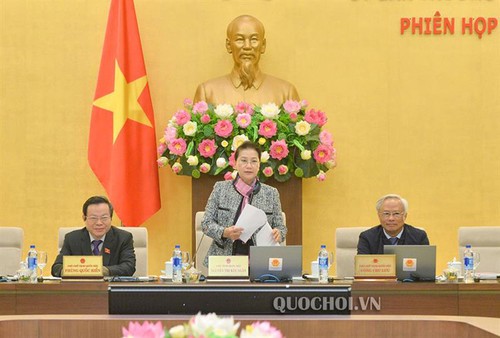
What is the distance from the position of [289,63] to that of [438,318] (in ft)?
13.8

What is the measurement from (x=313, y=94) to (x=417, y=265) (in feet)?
10.2

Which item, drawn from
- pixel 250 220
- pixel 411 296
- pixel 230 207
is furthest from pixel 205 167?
pixel 411 296

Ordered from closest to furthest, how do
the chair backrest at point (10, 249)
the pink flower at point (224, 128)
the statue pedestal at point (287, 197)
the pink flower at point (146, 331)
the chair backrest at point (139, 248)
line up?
1. the pink flower at point (146, 331)
2. the chair backrest at point (139, 248)
3. the chair backrest at point (10, 249)
4. the pink flower at point (224, 128)
5. the statue pedestal at point (287, 197)

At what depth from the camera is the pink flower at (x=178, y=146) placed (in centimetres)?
651

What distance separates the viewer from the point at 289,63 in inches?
289

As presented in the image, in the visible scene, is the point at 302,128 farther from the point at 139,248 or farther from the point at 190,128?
the point at 139,248

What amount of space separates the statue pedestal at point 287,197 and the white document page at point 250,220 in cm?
177

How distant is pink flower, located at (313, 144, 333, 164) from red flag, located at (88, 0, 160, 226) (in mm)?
1196

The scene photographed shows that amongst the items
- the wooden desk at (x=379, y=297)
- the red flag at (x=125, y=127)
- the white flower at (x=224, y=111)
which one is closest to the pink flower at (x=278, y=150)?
the white flower at (x=224, y=111)

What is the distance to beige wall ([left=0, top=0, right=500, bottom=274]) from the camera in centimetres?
733

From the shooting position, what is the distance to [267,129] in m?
6.41

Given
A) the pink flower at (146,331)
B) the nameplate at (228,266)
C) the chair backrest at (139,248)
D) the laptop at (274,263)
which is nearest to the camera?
the pink flower at (146,331)

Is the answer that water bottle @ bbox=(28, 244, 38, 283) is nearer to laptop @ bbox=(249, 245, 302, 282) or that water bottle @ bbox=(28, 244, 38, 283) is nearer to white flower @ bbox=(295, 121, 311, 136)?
laptop @ bbox=(249, 245, 302, 282)

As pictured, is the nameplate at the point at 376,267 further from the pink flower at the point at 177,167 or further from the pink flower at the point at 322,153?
the pink flower at the point at 177,167
